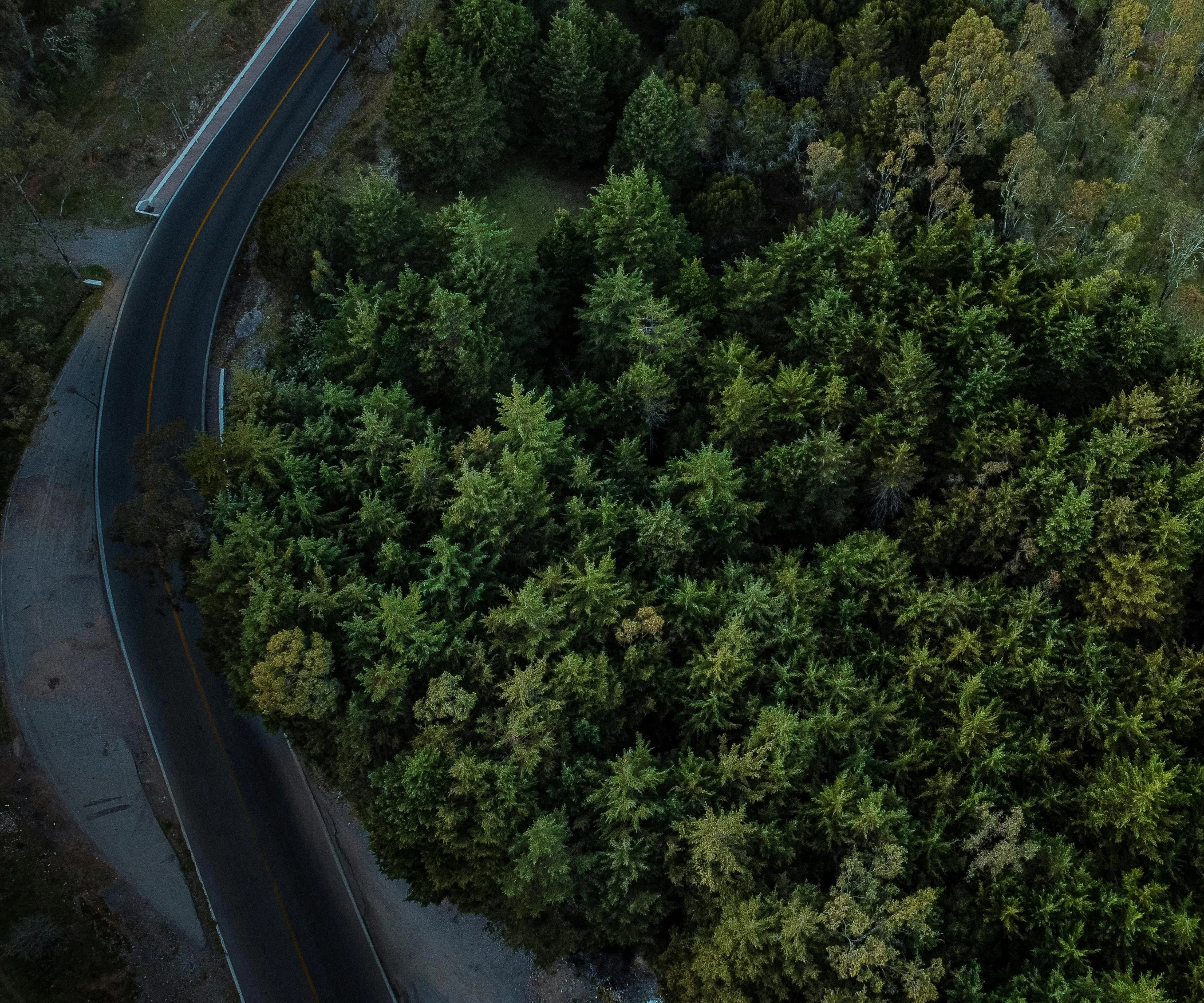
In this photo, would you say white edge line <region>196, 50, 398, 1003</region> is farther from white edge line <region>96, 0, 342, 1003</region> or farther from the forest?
the forest

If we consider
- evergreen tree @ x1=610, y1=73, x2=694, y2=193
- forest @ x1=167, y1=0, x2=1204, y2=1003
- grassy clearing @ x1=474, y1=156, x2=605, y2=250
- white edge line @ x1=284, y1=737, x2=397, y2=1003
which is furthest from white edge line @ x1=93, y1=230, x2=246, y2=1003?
evergreen tree @ x1=610, y1=73, x2=694, y2=193

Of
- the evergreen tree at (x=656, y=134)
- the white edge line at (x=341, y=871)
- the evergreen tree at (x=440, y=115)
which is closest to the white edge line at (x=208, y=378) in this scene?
the white edge line at (x=341, y=871)

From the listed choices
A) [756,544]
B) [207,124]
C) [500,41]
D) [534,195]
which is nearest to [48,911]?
[756,544]

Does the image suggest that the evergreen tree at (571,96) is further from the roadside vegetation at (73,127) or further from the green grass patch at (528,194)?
the roadside vegetation at (73,127)

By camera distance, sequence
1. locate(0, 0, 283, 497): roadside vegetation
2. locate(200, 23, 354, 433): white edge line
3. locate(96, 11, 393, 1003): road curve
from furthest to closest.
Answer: locate(200, 23, 354, 433): white edge line < locate(0, 0, 283, 497): roadside vegetation < locate(96, 11, 393, 1003): road curve

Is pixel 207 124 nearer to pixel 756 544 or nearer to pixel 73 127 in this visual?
pixel 73 127

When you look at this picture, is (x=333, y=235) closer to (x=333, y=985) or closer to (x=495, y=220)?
(x=495, y=220)
